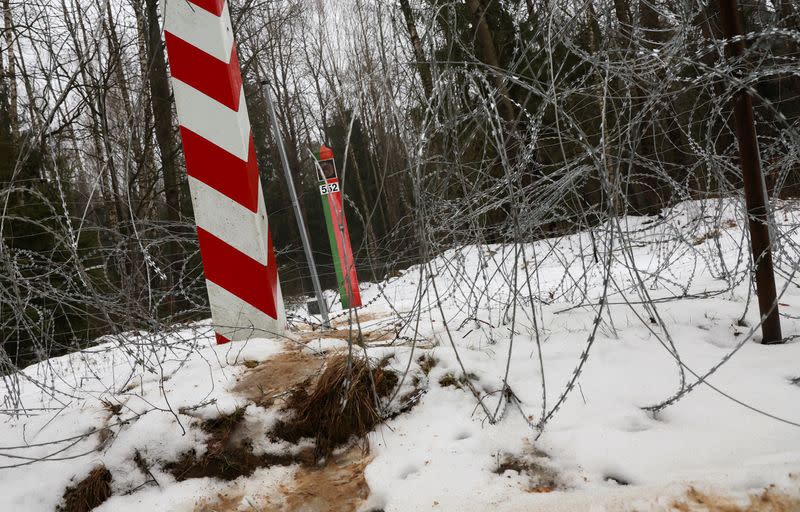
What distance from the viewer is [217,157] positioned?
82.0 inches

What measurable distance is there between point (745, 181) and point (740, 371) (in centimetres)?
57

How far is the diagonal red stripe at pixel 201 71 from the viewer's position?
2.06m

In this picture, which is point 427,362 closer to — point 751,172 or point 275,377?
point 275,377

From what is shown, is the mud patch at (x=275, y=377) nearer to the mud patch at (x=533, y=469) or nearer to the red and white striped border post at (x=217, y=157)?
the red and white striped border post at (x=217, y=157)

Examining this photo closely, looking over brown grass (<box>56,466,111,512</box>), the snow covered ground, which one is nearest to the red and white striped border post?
the snow covered ground

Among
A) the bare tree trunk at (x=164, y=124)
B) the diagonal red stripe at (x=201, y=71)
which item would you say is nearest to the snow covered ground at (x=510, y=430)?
the diagonal red stripe at (x=201, y=71)

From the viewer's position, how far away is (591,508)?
1052 millimetres

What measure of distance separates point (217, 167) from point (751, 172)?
6.18 feet

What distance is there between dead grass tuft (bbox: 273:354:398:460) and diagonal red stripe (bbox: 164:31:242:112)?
125 cm

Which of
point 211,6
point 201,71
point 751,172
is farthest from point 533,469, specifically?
point 211,6

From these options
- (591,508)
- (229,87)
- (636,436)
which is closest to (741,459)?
(636,436)

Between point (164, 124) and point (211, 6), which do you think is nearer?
point (211, 6)

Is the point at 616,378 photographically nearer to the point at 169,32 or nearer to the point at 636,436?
the point at 636,436

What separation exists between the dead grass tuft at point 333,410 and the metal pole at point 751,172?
3.85 feet
